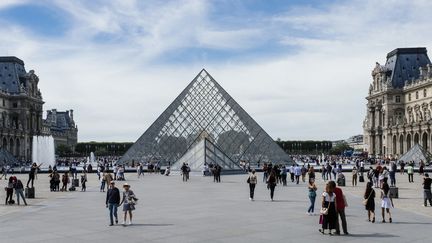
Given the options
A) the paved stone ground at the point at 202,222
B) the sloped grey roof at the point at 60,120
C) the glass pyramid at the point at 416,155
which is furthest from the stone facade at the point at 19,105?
the paved stone ground at the point at 202,222

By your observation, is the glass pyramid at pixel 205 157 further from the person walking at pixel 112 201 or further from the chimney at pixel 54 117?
the chimney at pixel 54 117

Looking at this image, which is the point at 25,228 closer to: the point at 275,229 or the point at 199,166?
the point at 275,229

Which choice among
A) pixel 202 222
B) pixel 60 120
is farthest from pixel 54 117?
pixel 202 222

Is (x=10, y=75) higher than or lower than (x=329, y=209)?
higher

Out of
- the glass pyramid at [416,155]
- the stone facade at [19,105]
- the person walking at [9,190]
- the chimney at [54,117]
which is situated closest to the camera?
the person walking at [9,190]

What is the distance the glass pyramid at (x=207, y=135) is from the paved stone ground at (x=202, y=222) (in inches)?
914

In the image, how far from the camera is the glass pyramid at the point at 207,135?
1588 inches

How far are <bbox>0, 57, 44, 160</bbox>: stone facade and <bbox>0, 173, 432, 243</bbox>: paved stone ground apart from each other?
236ft

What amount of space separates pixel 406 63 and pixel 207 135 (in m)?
51.9

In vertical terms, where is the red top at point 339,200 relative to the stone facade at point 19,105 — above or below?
below

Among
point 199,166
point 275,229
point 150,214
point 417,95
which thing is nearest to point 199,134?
point 199,166

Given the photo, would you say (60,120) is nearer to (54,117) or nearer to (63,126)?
(63,126)

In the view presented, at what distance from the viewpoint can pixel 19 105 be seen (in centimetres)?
8756

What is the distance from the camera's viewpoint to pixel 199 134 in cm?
4094
